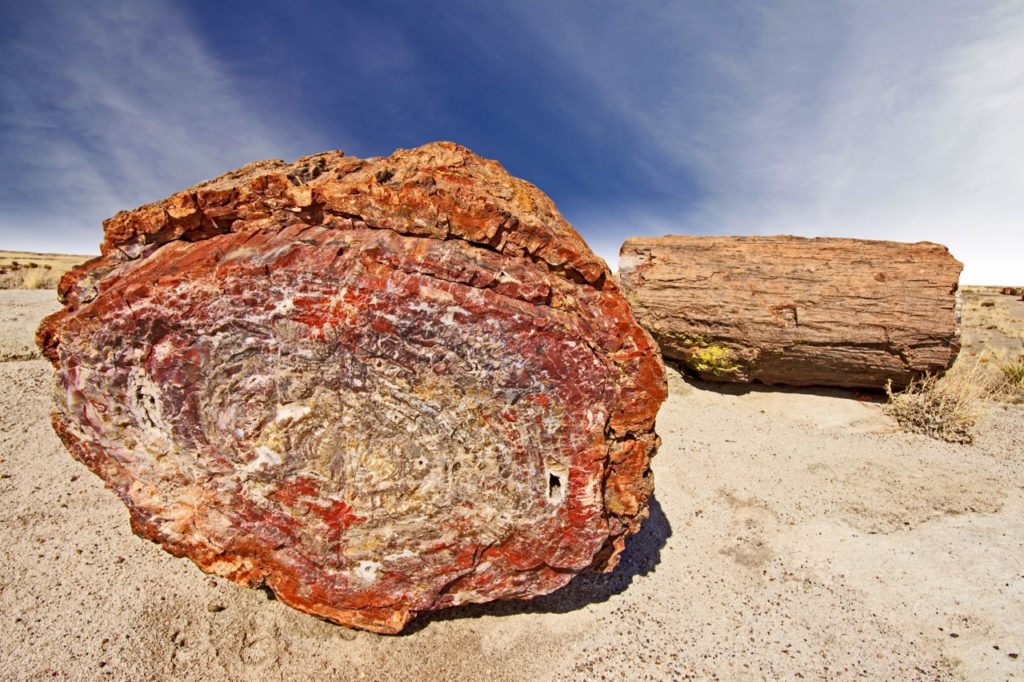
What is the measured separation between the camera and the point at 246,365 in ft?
7.39

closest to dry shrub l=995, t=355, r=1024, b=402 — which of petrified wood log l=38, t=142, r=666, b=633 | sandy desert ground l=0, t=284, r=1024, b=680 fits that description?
sandy desert ground l=0, t=284, r=1024, b=680

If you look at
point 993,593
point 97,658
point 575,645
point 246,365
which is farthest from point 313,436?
point 993,593

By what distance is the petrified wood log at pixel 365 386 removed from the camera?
2135 millimetres

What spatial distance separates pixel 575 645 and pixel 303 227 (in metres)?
2.22

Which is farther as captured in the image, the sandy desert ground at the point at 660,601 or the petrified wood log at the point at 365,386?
the sandy desert ground at the point at 660,601

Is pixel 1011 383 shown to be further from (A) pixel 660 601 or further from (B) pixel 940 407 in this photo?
(A) pixel 660 601

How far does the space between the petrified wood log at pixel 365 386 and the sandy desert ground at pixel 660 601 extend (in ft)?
0.87

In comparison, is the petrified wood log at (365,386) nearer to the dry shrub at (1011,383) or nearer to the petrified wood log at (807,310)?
the petrified wood log at (807,310)

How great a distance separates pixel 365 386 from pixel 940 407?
5.20 metres

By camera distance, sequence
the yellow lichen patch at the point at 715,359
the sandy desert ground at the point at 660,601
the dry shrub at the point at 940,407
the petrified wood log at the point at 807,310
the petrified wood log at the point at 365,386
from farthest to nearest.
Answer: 1. the yellow lichen patch at the point at 715,359
2. the petrified wood log at the point at 807,310
3. the dry shrub at the point at 940,407
4. the sandy desert ground at the point at 660,601
5. the petrified wood log at the point at 365,386

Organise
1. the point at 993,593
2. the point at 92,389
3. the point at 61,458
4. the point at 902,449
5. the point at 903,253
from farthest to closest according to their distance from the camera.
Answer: the point at 903,253
the point at 902,449
the point at 61,458
the point at 993,593
the point at 92,389

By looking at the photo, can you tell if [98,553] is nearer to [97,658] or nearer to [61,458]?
[97,658]

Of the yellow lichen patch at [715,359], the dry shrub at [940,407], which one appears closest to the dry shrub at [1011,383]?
the dry shrub at [940,407]

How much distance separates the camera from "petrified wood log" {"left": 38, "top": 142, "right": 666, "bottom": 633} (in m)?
2.13
